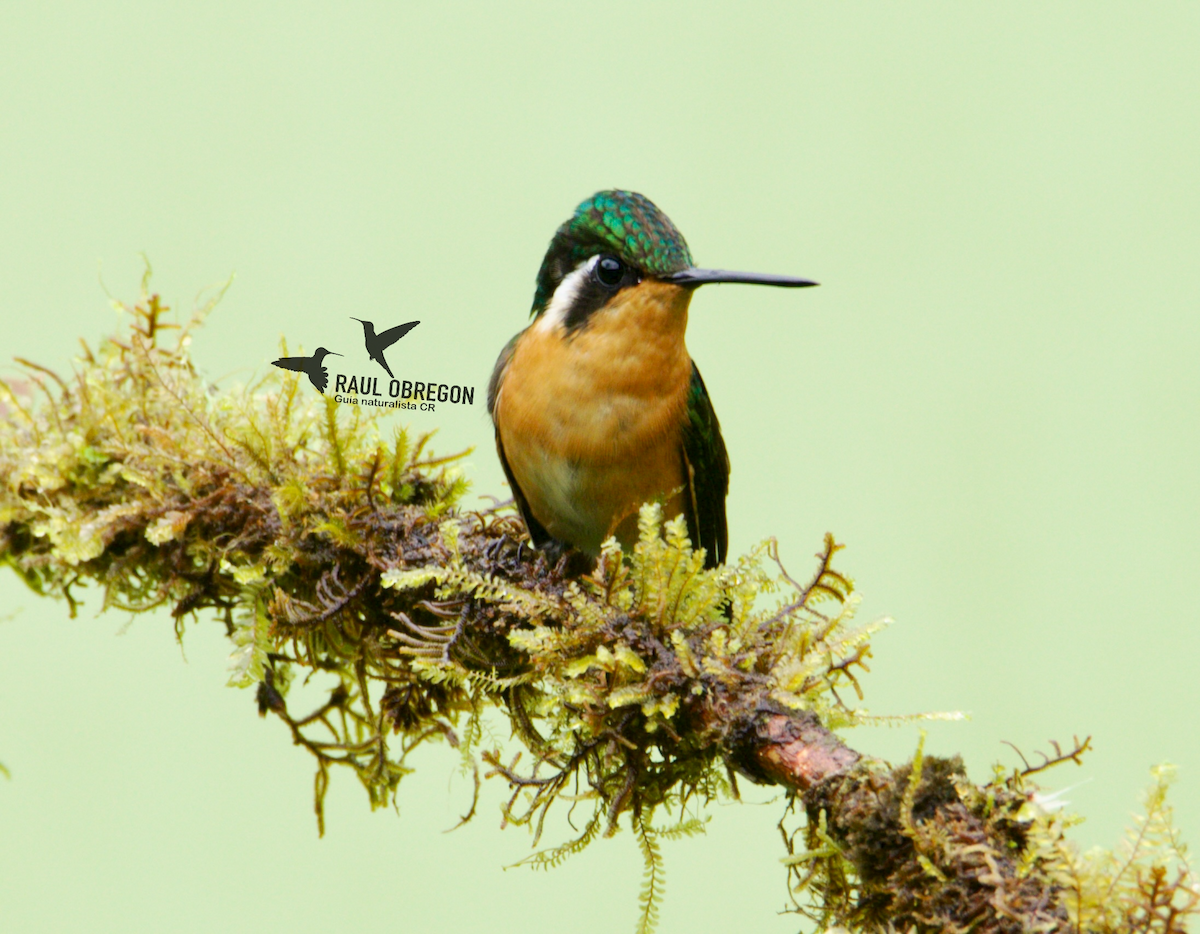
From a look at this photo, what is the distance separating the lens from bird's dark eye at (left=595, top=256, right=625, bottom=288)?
319cm

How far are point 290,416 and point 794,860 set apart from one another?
190 cm

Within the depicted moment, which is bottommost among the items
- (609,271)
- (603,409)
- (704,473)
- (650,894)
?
(650,894)

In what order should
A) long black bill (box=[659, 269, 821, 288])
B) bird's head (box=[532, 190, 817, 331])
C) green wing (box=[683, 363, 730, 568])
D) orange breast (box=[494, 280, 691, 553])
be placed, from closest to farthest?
1. long black bill (box=[659, 269, 821, 288])
2. bird's head (box=[532, 190, 817, 331])
3. orange breast (box=[494, 280, 691, 553])
4. green wing (box=[683, 363, 730, 568])

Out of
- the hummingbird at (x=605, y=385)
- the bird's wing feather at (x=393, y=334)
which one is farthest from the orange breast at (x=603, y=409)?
the bird's wing feather at (x=393, y=334)

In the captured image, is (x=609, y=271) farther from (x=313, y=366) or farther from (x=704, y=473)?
(x=313, y=366)

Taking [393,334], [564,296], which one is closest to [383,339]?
[393,334]

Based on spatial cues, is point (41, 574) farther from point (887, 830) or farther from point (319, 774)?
point (887, 830)

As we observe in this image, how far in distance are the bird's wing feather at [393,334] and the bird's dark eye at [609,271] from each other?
57cm

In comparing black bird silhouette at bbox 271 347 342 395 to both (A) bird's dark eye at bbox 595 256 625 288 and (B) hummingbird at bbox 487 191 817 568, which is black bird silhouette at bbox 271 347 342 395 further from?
(A) bird's dark eye at bbox 595 256 625 288

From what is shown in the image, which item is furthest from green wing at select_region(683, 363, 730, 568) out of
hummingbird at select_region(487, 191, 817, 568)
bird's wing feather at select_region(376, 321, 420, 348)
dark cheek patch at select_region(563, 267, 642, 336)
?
bird's wing feather at select_region(376, 321, 420, 348)

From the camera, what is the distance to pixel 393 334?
3160mm

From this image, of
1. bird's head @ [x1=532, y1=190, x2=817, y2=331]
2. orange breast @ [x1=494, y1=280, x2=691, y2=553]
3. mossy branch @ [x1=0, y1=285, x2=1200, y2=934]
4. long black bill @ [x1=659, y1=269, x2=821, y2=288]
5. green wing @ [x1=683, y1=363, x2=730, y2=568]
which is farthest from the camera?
green wing @ [x1=683, y1=363, x2=730, y2=568]

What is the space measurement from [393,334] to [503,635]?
3.23 feet

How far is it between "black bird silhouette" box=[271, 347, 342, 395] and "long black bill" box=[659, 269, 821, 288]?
3.45 feet
